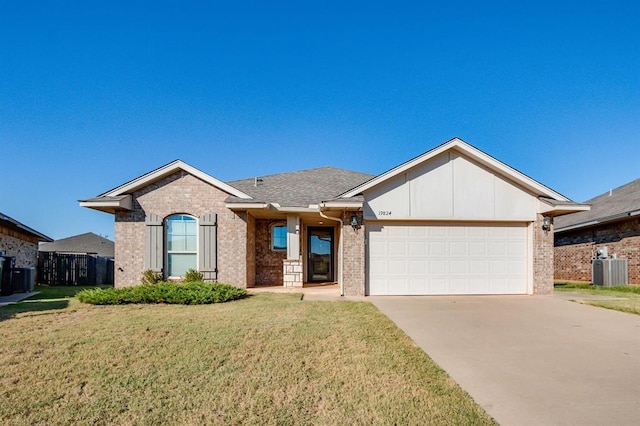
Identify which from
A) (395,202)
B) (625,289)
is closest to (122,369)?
(395,202)

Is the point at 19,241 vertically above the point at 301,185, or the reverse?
the point at 301,185

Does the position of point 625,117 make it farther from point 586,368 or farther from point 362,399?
point 362,399

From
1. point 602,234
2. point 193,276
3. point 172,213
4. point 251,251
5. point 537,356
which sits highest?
point 172,213

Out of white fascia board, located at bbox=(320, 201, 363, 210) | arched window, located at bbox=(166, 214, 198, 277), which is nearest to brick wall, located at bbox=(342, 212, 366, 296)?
white fascia board, located at bbox=(320, 201, 363, 210)

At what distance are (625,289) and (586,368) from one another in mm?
11131

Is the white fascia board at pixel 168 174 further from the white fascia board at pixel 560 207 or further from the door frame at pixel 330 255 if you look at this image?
the white fascia board at pixel 560 207

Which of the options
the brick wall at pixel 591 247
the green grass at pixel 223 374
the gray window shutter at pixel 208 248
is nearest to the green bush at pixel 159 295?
the gray window shutter at pixel 208 248

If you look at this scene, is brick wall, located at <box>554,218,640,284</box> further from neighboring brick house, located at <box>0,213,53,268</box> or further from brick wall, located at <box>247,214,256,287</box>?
neighboring brick house, located at <box>0,213,53,268</box>

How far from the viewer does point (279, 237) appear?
14.4m

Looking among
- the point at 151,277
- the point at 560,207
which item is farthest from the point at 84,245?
the point at 560,207

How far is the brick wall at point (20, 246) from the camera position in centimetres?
1367

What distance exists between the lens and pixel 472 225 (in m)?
11.1

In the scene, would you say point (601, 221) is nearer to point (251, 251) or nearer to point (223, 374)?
point (251, 251)

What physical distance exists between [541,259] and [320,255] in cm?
775
